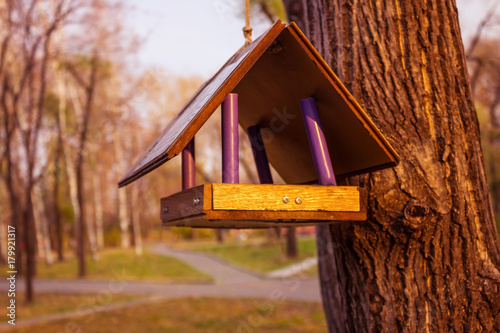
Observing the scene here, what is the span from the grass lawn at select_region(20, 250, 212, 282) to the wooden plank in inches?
533

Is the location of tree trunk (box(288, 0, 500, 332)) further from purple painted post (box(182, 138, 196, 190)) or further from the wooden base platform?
purple painted post (box(182, 138, 196, 190))

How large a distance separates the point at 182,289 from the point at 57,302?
3.12 metres

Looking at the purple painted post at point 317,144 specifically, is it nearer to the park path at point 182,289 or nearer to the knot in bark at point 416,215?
the knot in bark at point 416,215

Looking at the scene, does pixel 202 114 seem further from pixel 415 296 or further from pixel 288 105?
pixel 415 296

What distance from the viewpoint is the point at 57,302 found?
39.0ft

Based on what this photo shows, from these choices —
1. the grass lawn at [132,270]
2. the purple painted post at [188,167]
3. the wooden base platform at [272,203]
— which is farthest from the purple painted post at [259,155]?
the grass lawn at [132,270]

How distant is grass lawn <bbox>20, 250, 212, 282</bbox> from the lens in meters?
16.8

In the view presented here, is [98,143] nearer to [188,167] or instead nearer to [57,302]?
[57,302]

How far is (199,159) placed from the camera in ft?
85.0

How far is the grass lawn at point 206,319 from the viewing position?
792cm

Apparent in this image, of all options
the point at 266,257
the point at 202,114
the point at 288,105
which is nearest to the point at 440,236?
the point at 288,105

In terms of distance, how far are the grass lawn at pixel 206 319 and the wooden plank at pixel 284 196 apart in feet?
19.9

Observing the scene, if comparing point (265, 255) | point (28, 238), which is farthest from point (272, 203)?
point (265, 255)

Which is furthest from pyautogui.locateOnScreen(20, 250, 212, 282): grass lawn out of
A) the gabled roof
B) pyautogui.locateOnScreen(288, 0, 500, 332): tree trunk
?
pyautogui.locateOnScreen(288, 0, 500, 332): tree trunk
